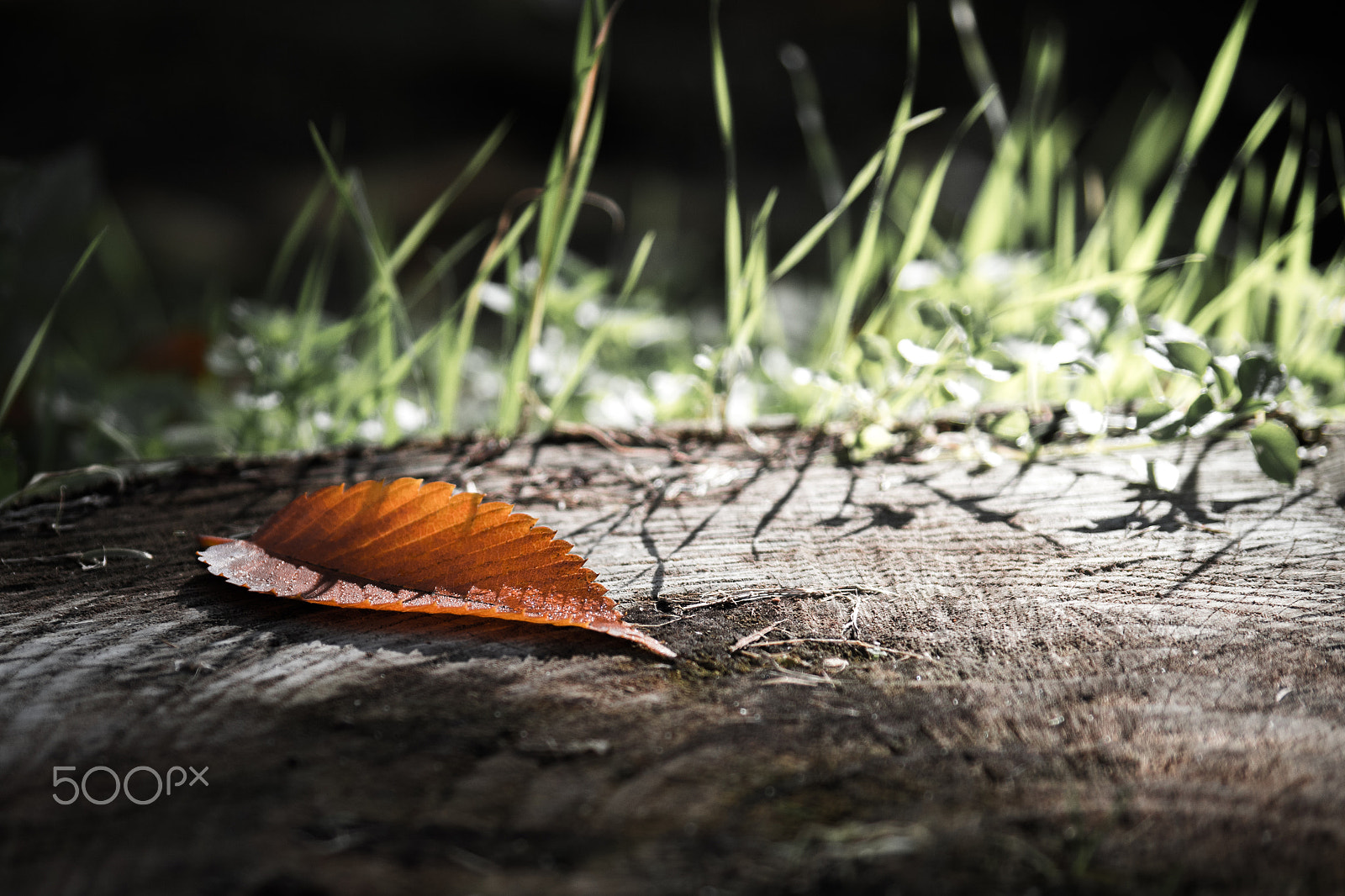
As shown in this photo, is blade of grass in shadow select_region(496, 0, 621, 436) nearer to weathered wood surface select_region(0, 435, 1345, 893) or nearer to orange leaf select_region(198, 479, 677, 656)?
weathered wood surface select_region(0, 435, 1345, 893)

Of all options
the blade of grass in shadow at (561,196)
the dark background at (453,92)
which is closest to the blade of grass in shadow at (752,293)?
the blade of grass in shadow at (561,196)

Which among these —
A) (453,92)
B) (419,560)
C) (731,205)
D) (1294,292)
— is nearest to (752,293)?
(731,205)

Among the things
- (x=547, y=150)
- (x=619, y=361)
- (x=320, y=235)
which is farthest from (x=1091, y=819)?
(x=320, y=235)

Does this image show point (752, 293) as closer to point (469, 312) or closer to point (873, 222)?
point (873, 222)

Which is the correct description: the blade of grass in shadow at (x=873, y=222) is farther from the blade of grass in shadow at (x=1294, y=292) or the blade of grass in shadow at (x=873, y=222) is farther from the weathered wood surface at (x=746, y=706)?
the blade of grass in shadow at (x=1294, y=292)

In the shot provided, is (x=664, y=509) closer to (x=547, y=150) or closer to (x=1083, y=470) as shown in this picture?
(x=1083, y=470)

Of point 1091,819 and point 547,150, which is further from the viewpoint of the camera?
point 547,150
